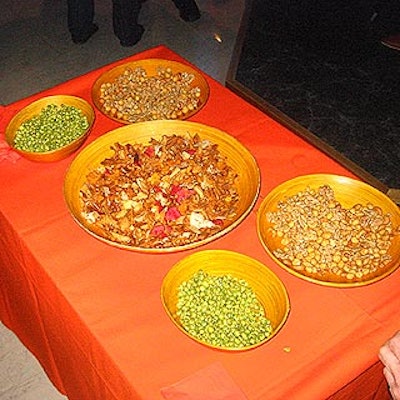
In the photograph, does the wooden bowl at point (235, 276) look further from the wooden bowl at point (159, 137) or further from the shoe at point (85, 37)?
the shoe at point (85, 37)

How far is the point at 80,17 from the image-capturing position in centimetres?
475

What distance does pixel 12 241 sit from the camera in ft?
6.27

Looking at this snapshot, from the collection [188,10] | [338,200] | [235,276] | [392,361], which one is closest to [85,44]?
[188,10]

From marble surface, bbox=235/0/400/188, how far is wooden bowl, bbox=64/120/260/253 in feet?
2.69

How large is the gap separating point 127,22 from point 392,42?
224 centimetres

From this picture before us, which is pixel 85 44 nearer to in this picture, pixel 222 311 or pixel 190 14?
pixel 190 14

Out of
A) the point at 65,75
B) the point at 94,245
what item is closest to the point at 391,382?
the point at 94,245

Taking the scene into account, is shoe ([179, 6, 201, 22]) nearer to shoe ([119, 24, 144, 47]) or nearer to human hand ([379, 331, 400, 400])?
shoe ([119, 24, 144, 47])

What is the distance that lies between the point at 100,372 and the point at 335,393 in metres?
0.68

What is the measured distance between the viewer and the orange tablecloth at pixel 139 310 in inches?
58.3

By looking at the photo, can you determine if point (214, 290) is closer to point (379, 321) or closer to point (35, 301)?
point (379, 321)

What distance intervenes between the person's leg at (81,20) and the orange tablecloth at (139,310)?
9.35 ft

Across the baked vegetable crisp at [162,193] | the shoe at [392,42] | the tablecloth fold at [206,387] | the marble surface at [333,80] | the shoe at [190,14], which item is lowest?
the shoe at [190,14]

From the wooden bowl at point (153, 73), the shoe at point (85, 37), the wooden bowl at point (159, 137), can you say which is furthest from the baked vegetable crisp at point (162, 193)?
the shoe at point (85, 37)
